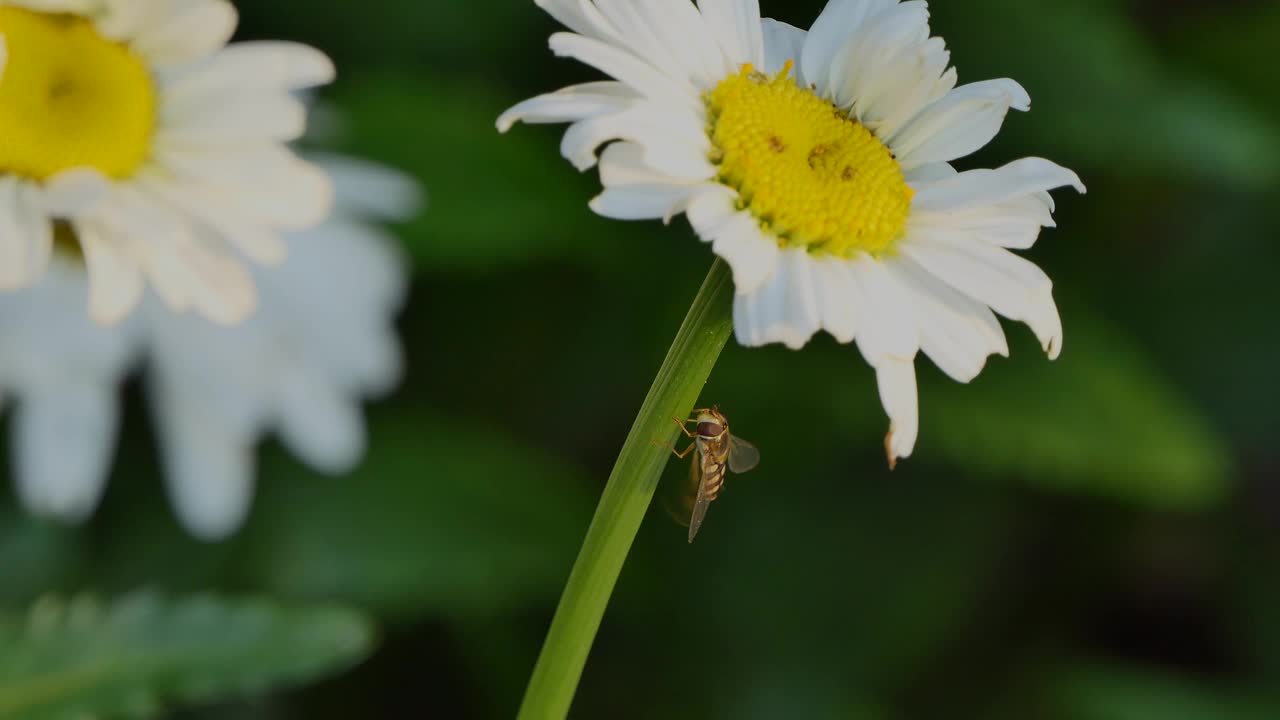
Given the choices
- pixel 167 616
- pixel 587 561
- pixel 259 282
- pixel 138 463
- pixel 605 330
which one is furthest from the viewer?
pixel 605 330

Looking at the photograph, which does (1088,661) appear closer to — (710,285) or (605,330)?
(605,330)

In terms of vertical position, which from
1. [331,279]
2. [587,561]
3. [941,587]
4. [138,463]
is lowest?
[941,587]

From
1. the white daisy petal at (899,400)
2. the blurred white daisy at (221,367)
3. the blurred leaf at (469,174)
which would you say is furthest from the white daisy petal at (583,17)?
the blurred leaf at (469,174)

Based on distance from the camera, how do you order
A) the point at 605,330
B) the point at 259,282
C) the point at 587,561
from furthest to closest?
1. the point at 605,330
2. the point at 259,282
3. the point at 587,561

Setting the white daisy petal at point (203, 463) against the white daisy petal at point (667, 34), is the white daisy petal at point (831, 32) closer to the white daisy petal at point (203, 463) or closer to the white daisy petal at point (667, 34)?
the white daisy petal at point (667, 34)

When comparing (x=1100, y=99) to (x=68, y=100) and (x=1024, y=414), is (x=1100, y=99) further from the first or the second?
(x=68, y=100)

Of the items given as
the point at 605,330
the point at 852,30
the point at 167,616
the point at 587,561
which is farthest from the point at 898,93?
the point at 605,330

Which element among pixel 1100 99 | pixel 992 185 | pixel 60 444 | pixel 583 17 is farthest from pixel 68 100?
pixel 1100 99
